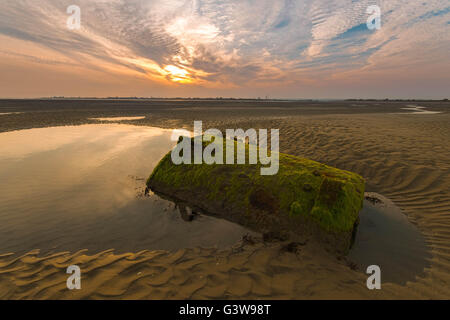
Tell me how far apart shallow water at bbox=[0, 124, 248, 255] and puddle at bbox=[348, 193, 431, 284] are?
2.19m

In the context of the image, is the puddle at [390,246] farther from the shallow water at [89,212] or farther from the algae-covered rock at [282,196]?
the shallow water at [89,212]

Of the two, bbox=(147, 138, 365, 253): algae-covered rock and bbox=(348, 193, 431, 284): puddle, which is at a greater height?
bbox=(147, 138, 365, 253): algae-covered rock

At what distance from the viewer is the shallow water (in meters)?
3.68

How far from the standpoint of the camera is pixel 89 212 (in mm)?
4691

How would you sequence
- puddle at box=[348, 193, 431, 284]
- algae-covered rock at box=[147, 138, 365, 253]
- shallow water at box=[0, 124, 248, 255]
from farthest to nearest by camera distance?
shallow water at box=[0, 124, 248, 255] → algae-covered rock at box=[147, 138, 365, 253] → puddle at box=[348, 193, 431, 284]

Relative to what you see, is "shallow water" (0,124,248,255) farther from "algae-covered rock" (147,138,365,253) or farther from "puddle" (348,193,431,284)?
"puddle" (348,193,431,284)

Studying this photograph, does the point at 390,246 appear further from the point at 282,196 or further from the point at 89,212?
the point at 89,212

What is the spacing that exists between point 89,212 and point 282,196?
4.56 m

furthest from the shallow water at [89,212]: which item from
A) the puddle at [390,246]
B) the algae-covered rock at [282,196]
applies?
the puddle at [390,246]

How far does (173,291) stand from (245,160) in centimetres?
291

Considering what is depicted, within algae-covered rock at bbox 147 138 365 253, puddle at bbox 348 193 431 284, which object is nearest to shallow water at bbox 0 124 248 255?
algae-covered rock at bbox 147 138 365 253

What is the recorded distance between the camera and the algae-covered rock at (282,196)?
10.5ft

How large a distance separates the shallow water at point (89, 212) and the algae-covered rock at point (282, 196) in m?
0.40

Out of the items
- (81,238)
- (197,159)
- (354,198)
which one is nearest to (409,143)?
(354,198)
